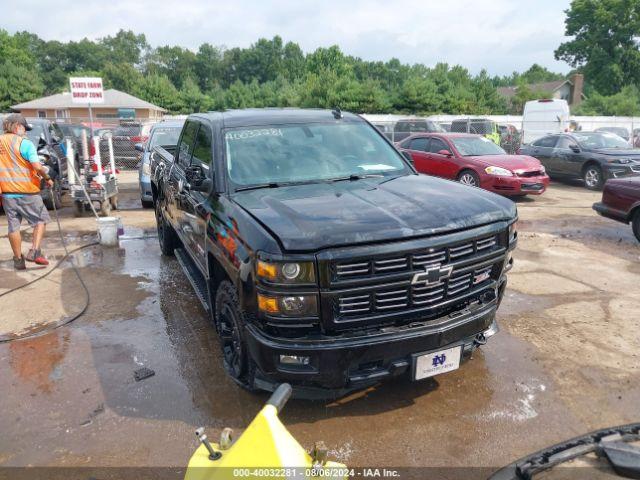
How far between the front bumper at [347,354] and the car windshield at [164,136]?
27.2ft

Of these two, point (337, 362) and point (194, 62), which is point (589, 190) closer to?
point (337, 362)

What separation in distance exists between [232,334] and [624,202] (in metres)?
6.94

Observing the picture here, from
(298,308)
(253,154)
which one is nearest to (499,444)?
(298,308)

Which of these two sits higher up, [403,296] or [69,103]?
[69,103]

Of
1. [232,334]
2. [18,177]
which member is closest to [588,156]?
[232,334]

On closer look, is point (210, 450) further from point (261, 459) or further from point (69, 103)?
point (69, 103)

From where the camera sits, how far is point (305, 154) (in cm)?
430

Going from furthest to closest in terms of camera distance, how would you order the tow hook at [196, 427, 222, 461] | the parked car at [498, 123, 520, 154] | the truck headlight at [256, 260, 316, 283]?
the parked car at [498, 123, 520, 154] → the truck headlight at [256, 260, 316, 283] → the tow hook at [196, 427, 222, 461]

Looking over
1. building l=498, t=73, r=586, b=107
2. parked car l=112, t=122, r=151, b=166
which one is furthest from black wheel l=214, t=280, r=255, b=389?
building l=498, t=73, r=586, b=107

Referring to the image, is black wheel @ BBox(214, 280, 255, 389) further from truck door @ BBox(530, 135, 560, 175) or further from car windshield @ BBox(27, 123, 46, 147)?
truck door @ BBox(530, 135, 560, 175)

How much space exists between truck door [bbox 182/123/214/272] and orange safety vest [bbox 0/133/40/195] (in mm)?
2701

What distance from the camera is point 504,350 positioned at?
4371 millimetres

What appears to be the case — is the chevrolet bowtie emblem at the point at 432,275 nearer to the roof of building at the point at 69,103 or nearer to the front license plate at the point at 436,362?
the front license plate at the point at 436,362

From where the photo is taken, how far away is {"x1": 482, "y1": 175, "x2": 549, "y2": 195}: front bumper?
36.7 ft
